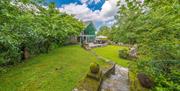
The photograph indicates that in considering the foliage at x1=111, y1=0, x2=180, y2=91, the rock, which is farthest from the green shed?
the foliage at x1=111, y1=0, x2=180, y2=91

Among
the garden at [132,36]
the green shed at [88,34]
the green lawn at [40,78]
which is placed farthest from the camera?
the green shed at [88,34]

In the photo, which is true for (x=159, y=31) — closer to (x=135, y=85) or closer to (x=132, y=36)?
(x=132, y=36)

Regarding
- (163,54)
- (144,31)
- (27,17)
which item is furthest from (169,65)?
(27,17)

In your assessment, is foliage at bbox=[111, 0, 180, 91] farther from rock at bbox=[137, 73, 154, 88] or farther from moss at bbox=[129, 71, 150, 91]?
moss at bbox=[129, 71, 150, 91]

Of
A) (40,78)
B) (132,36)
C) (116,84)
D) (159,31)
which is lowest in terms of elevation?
(116,84)

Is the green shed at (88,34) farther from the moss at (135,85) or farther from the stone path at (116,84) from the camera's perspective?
the moss at (135,85)

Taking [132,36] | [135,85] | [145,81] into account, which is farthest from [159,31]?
[135,85]

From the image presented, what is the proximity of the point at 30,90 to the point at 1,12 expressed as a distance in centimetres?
417

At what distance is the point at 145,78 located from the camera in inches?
446

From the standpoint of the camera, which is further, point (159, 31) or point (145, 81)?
point (145, 81)


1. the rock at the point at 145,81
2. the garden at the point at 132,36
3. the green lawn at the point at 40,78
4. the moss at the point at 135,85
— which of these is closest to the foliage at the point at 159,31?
the garden at the point at 132,36

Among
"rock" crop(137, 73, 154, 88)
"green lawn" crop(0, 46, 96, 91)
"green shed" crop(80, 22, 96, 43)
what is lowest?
"rock" crop(137, 73, 154, 88)

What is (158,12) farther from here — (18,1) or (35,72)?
(35,72)

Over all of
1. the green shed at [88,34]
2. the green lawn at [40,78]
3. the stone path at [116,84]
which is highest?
the green shed at [88,34]
